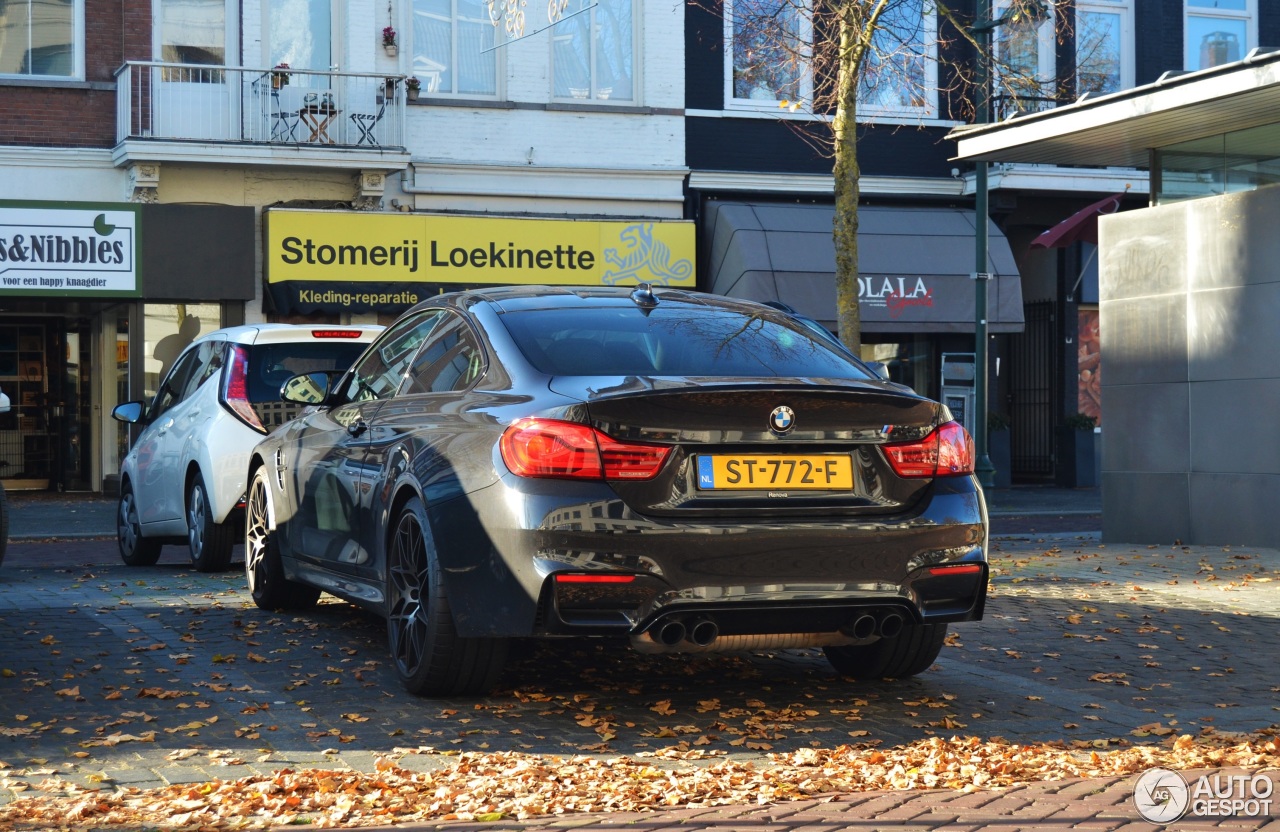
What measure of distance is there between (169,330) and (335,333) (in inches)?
472

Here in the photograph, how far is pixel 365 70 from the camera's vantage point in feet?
73.5

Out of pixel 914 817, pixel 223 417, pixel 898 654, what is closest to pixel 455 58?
pixel 223 417

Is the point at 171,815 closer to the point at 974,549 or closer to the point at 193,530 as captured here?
the point at 974,549

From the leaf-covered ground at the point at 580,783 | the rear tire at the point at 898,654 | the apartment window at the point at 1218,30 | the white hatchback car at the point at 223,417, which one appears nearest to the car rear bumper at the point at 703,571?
the leaf-covered ground at the point at 580,783

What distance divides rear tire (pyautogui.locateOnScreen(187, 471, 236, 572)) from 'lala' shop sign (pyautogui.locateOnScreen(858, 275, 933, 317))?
14.2 m

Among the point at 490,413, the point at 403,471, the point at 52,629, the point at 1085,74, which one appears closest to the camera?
the point at 490,413

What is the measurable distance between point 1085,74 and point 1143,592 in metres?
17.0

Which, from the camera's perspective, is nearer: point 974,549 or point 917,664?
point 974,549

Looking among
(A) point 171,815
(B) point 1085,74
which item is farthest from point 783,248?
(A) point 171,815

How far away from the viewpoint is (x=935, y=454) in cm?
599

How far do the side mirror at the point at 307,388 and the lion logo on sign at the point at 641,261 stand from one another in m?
15.4

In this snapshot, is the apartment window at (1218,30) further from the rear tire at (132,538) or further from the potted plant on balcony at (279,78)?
the rear tire at (132,538)

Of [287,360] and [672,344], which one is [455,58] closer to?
[287,360]

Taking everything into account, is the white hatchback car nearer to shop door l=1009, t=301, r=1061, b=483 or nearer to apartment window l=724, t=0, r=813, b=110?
apartment window l=724, t=0, r=813, b=110
